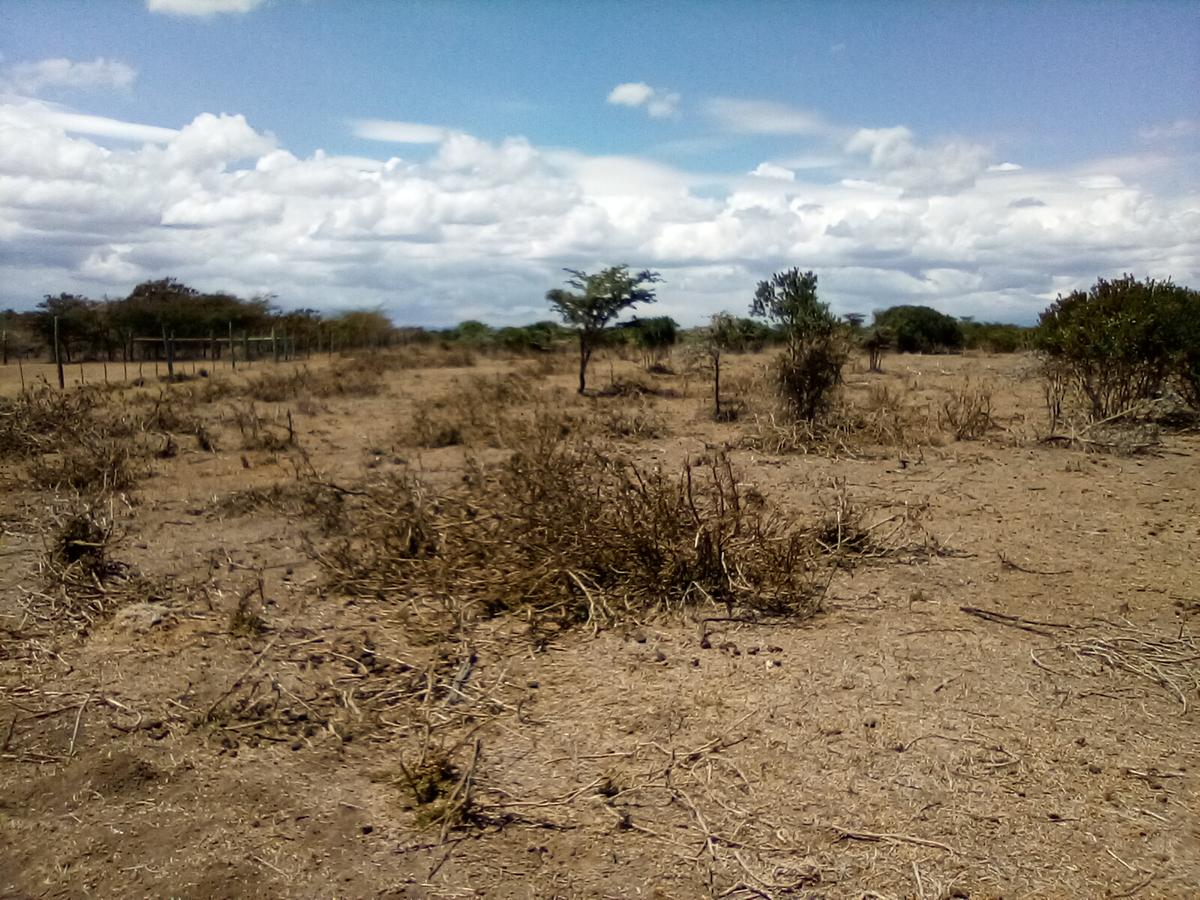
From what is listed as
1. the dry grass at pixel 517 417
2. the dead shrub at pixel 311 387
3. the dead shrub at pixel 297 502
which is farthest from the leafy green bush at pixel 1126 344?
the dead shrub at pixel 311 387

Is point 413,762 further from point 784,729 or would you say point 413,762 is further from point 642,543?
point 642,543

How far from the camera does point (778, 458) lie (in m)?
10.2

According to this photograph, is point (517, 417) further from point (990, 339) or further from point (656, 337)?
point (990, 339)

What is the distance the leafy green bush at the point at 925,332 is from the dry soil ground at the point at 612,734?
27335mm

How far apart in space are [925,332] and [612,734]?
3205cm

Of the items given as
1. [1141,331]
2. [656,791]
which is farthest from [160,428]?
[1141,331]

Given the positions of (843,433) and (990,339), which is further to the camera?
(990,339)

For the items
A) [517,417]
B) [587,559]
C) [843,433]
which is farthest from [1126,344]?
[587,559]

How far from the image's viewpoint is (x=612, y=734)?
4.05m

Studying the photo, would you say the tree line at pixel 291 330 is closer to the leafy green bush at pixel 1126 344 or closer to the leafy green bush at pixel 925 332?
the leafy green bush at pixel 925 332

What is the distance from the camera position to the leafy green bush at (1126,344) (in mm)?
11445

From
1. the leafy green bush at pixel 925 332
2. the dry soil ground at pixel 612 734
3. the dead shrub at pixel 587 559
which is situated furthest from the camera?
the leafy green bush at pixel 925 332

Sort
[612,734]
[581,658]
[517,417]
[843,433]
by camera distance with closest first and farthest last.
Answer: [612,734], [581,658], [843,433], [517,417]

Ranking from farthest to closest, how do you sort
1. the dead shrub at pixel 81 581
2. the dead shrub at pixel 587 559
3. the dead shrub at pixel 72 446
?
1. the dead shrub at pixel 72 446
2. the dead shrub at pixel 587 559
3. the dead shrub at pixel 81 581
